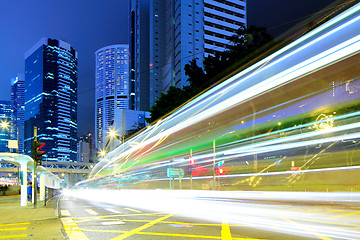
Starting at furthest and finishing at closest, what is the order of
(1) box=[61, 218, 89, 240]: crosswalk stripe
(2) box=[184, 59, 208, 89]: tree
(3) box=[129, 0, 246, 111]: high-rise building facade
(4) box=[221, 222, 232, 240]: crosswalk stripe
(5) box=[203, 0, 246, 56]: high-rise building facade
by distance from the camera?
(5) box=[203, 0, 246, 56]: high-rise building facade < (3) box=[129, 0, 246, 111]: high-rise building facade < (2) box=[184, 59, 208, 89]: tree < (1) box=[61, 218, 89, 240]: crosswalk stripe < (4) box=[221, 222, 232, 240]: crosswalk stripe

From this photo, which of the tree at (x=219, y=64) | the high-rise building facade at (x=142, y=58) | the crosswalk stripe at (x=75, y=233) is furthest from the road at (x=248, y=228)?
the high-rise building facade at (x=142, y=58)

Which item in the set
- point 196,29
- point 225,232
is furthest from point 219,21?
point 225,232

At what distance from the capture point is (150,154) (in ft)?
85.3

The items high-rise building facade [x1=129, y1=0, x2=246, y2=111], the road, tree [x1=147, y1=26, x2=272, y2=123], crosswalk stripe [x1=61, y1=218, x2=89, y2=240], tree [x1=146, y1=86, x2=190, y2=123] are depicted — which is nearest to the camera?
the road

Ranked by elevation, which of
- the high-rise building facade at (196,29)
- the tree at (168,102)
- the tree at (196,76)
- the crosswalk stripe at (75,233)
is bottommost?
the crosswalk stripe at (75,233)

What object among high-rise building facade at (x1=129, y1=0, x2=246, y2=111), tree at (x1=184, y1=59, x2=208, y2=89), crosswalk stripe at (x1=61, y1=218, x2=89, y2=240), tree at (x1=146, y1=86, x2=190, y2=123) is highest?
high-rise building facade at (x1=129, y1=0, x2=246, y2=111)

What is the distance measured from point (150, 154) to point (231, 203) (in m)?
12.3

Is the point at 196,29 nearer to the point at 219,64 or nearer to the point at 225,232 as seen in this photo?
the point at 219,64

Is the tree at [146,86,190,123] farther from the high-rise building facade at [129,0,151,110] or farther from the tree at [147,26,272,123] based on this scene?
the high-rise building facade at [129,0,151,110]

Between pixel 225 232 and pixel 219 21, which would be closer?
pixel 225 232

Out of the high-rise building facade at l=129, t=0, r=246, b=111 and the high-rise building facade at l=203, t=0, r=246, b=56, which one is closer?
the high-rise building facade at l=129, t=0, r=246, b=111

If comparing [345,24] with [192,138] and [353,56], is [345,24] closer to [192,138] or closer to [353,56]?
[353,56]

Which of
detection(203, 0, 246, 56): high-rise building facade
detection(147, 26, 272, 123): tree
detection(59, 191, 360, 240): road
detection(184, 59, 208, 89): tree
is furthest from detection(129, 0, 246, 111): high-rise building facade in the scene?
detection(59, 191, 360, 240): road

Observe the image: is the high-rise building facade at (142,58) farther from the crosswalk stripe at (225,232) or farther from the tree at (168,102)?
the crosswalk stripe at (225,232)
